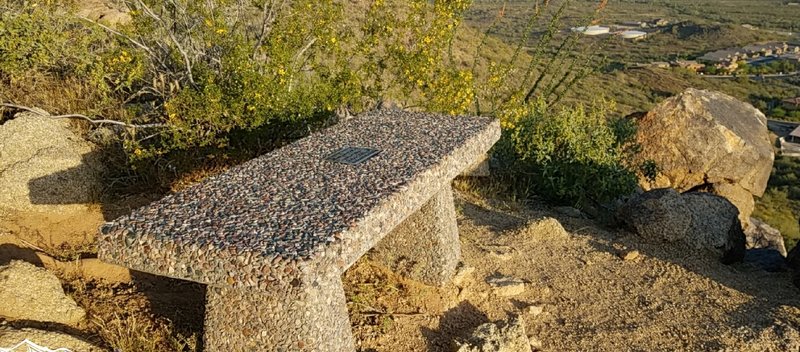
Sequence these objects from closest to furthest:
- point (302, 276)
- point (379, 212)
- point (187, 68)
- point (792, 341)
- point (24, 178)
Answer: point (302, 276)
point (379, 212)
point (792, 341)
point (24, 178)
point (187, 68)

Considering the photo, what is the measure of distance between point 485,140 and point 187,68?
128 inches

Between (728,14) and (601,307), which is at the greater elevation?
(601,307)

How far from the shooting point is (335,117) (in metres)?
7.19

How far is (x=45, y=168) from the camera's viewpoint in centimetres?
605

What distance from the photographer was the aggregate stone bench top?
10.2 feet

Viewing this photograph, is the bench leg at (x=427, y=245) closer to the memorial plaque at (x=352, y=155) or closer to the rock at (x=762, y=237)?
the memorial plaque at (x=352, y=155)

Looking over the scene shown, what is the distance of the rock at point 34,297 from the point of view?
391cm

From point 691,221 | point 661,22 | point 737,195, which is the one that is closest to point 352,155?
point 691,221

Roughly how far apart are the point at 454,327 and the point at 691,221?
351cm

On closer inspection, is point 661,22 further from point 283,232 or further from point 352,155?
point 283,232

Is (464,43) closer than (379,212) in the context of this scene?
No

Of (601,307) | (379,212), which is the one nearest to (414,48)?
(601,307)

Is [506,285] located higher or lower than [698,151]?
higher

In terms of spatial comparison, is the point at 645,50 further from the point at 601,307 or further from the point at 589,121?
the point at 601,307
